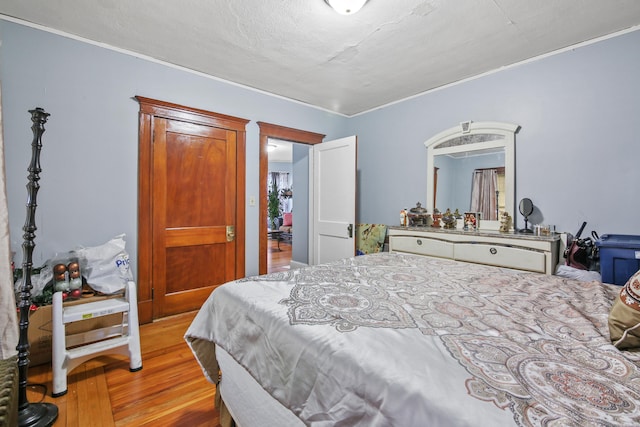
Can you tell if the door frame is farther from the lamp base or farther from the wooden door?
the lamp base

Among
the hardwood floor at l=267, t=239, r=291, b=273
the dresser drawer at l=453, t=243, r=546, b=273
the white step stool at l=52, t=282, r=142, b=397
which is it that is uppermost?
the dresser drawer at l=453, t=243, r=546, b=273

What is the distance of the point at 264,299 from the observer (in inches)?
45.4

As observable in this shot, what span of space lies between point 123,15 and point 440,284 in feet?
9.37

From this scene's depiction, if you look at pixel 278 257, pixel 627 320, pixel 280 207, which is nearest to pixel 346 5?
pixel 627 320

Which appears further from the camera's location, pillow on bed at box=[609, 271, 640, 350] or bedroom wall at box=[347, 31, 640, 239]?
bedroom wall at box=[347, 31, 640, 239]

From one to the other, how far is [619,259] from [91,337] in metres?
3.87

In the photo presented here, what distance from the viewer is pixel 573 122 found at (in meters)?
2.50

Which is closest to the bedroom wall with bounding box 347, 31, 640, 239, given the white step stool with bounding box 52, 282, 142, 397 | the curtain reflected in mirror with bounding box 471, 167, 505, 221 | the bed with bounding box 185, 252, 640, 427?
the curtain reflected in mirror with bounding box 471, 167, 505, 221

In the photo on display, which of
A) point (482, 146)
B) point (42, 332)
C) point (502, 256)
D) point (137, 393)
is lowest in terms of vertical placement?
point (137, 393)

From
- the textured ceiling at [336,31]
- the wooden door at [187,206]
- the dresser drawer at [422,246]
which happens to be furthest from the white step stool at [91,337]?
the dresser drawer at [422,246]

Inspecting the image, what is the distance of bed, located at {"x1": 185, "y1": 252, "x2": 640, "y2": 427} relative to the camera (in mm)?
562

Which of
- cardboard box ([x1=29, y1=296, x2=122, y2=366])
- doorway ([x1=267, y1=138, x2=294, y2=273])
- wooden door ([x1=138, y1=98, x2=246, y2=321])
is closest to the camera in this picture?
cardboard box ([x1=29, y1=296, x2=122, y2=366])

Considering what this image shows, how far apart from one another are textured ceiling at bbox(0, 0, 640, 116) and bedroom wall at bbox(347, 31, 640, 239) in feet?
0.59

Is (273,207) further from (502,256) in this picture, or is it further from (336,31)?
(502,256)
